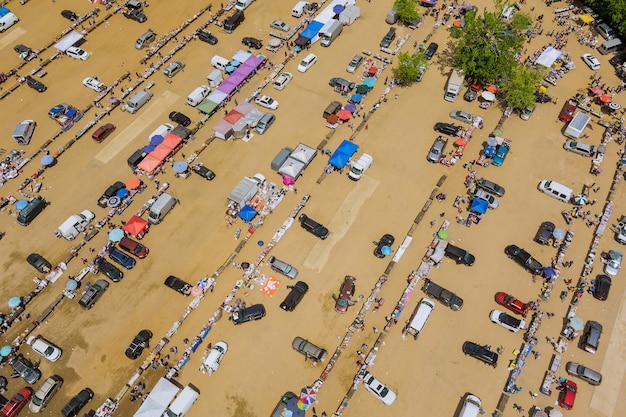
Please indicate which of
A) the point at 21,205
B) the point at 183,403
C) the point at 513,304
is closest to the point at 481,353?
the point at 513,304

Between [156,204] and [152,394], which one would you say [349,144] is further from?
[152,394]

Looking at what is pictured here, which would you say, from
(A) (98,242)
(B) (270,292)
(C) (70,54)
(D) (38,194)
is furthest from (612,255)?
(C) (70,54)

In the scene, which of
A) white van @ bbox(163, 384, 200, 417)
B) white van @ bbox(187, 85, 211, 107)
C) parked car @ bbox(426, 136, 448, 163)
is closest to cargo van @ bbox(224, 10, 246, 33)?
white van @ bbox(187, 85, 211, 107)

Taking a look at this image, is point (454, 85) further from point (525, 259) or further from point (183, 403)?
point (183, 403)

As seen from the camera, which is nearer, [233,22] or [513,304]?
[513,304]

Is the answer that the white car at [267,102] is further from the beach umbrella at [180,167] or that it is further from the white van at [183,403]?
the white van at [183,403]
